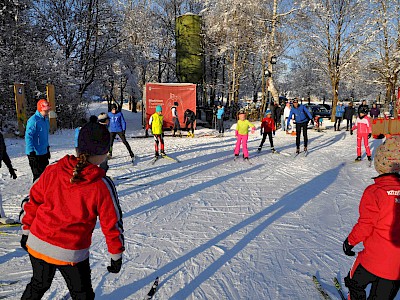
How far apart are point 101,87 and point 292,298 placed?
29404 millimetres

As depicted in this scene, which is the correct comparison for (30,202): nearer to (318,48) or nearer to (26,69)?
(26,69)

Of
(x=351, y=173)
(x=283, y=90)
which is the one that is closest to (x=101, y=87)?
Result: (x=351, y=173)

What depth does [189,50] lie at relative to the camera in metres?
22.7

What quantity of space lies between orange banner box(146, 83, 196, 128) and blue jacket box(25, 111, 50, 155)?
1152cm

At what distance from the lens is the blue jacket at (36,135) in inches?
203

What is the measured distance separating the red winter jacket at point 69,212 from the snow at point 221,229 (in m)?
1.38

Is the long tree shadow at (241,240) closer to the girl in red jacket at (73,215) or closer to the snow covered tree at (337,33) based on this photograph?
the girl in red jacket at (73,215)

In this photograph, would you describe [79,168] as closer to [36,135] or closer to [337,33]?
[36,135]

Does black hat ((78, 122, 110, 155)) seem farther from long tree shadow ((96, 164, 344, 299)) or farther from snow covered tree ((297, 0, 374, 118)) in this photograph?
snow covered tree ((297, 0, 374, 118))

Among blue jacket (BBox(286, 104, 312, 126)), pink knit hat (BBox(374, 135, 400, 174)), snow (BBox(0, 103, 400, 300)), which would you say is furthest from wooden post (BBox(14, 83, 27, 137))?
pink knit hat (BBox(374, 135, 400, 174))

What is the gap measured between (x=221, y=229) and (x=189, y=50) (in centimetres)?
1988

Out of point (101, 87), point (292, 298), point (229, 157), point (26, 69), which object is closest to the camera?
point (292, 298)

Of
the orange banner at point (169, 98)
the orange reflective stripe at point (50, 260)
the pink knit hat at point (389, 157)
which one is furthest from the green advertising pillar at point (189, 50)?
the orange reflective stripe at point (50, 260)

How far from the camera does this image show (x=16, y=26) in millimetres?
17922
